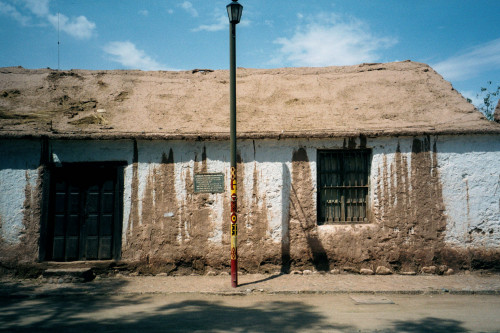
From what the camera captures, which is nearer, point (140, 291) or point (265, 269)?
point (140, 291)

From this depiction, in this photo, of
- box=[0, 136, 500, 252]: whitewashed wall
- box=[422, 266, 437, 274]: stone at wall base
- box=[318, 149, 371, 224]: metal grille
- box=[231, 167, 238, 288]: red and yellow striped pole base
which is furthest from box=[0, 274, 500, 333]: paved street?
box=[318, 149, 371, 224]: metal grille

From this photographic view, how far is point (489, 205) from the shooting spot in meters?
7.06

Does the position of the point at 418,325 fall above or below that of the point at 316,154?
below

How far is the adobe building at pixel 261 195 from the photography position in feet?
23.2

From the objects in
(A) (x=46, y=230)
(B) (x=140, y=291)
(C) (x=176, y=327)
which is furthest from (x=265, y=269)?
(A) (x=46, y=230)

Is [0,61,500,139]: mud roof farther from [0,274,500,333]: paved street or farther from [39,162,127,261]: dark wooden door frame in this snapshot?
[0,274,500,333]: paved street

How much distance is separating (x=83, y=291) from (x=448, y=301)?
625cm

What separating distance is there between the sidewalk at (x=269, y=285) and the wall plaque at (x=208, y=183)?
5.88ft

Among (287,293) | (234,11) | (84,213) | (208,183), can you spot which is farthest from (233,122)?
(84,213)

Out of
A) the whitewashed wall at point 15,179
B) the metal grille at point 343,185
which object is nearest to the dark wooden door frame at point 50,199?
the whitewashed wall at point 15,179

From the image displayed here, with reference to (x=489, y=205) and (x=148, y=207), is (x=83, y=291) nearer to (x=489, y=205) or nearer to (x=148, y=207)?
(x=148, y=207)

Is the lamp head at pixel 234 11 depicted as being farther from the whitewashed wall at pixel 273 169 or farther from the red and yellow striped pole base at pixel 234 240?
the red and yellow striped pole base at pixel 234 240

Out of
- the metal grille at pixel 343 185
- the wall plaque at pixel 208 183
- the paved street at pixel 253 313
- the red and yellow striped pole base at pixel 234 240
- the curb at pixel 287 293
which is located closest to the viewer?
the paved street at pixel 253 313

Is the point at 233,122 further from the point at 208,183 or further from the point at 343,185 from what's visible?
the point at 343,185
